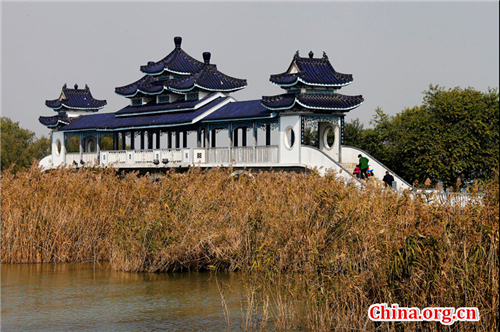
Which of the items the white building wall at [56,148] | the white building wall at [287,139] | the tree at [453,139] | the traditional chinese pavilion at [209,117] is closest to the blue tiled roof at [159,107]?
the traditional chinese pavilion at [209,117]

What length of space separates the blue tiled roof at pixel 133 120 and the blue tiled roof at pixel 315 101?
5860mm

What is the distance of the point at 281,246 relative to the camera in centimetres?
1197

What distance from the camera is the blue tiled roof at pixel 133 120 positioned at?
32938 mm

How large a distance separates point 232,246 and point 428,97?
19097 millimetres

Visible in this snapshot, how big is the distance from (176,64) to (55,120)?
10.1 m

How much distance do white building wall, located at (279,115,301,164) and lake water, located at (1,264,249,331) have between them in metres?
11.7

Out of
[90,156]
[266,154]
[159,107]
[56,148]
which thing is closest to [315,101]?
[266,154]

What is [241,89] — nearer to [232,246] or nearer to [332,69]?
[332,69]

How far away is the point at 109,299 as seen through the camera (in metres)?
13.0

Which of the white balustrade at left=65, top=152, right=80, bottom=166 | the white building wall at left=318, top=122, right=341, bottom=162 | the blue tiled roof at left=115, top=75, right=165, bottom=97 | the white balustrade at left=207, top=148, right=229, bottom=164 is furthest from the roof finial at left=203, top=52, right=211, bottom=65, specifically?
the white building wall at left=318, top=122, right=341, bottom=162

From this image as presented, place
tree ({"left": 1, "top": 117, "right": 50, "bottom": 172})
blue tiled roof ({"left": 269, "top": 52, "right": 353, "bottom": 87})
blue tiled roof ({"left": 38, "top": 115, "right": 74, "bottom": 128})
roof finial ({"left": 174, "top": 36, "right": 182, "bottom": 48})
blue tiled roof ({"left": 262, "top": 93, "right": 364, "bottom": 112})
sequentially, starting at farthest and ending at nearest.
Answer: tree ({"left": 1, "top": 117, "right": 50, "bottom": 172})
blue tiled roof ({"left": 38, "top": 115, "right": 74, "bottom": 128})
roof finial ({"left": 174, "top": 36, "right": 182, "bottom": 48})
blue tiled roof ({"left": 269, "top": 52, "right": 353, "bottom": 87})
blue tiled roof ({"left": 262, "top": 93, "right": 364, "bottom": 112})

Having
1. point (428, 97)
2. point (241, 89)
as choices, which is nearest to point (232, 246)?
point (428, 97)

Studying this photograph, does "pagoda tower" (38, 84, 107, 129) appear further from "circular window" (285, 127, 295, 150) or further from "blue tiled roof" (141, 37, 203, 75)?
"circular window" (285, 127, 295, 150)

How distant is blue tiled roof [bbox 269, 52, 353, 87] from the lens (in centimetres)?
2739
